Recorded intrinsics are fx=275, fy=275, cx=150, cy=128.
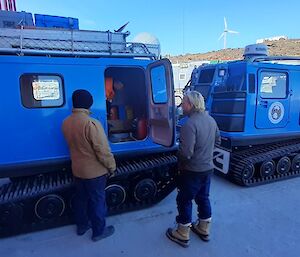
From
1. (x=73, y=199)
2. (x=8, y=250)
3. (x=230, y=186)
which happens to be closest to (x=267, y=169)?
(x=230, y=186)

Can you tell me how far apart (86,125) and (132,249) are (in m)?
1.60

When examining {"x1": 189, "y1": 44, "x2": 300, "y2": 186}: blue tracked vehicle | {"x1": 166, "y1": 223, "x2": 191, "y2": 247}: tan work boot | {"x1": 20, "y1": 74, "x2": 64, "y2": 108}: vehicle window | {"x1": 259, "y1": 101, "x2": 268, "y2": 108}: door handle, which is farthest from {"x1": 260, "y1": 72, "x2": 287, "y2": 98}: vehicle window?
{"x1": 20, "y1": 74, "x2": 64, "y2": 108}: vehicle window

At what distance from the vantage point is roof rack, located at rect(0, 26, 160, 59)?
3.46m

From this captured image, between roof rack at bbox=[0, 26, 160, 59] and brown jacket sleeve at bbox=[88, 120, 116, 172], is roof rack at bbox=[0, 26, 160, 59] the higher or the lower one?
the higher one

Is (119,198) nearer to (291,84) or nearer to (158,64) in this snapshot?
(158,64)

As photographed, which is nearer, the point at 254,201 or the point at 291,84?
the point at 254,201

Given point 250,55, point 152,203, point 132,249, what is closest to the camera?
point 132,249

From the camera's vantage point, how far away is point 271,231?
12.0 feet

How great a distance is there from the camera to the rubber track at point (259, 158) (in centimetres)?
504

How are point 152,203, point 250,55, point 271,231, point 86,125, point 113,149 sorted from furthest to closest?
point 250,55, point 152,203, point 113,149, point 271,231, point 86,125

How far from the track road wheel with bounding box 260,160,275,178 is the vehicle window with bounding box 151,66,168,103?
2.54 metres

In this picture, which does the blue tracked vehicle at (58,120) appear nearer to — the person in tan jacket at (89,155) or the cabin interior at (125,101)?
the person in tan jacket at (89,155)

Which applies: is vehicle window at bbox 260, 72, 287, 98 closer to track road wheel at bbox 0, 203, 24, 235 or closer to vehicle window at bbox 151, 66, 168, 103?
vehicle window at bbox 151, 66, 168, 103

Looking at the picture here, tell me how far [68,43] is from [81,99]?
1.09m
